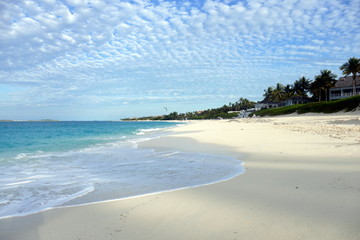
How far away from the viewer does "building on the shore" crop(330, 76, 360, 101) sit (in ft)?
181

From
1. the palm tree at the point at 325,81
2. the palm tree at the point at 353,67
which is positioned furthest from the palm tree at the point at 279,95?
the palm tree at the point at 353,67

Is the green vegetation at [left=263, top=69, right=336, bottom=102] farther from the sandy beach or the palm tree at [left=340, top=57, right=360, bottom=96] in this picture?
the sandy beach

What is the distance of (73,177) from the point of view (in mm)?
6523

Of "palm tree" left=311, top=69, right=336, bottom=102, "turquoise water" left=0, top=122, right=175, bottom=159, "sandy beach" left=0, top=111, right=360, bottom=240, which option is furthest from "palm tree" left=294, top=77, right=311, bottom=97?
"sandy beach" left=0, top=111, right=360, bottom=240

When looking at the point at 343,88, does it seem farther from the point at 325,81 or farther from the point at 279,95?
the point at 279,95

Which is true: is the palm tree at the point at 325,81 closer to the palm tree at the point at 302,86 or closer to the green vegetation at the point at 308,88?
the green vegetation at the point at 308,88

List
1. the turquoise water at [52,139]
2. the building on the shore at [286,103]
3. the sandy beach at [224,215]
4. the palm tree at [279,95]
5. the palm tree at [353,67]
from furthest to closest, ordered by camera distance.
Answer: the palm tree at [279,95], the building on the shore at [286,103], the palm tree at [353,67], the turquoise water at [52,139], the sandy beach at [224,215]

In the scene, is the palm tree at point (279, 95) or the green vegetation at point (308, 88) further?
the palm tree at point (279, 95)

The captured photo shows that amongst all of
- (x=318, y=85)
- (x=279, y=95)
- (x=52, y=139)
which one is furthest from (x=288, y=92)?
(x=52, y=139)

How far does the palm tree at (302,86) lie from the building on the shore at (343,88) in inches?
642

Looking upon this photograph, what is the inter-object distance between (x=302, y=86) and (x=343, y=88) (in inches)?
809

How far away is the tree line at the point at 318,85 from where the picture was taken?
5206cm

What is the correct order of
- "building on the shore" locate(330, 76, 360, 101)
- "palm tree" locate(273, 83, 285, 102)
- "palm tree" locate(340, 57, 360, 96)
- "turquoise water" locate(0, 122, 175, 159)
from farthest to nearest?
"palm tree" locate(273, 83, 285, 102), "building on the shore" locate(330, 76, 360, 101), "palm tree" locate(340, 57, 360, 96), "turquoise water" locate(0, 122, 175, 159)

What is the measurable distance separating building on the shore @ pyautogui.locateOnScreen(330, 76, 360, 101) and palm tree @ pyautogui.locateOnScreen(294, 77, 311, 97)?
53.5ft
